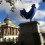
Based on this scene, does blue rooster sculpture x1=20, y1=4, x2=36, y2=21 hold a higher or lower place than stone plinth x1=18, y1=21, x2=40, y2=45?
higher

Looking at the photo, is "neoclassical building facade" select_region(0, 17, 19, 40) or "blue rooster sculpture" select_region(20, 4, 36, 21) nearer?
"blue rooster sculpture" select_region(20, 4, 36, 21)

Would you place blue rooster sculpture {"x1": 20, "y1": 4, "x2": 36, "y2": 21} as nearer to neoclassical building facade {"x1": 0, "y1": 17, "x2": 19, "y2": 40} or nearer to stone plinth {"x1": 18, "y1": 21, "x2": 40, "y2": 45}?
stone plinth {"x1": 18, "y1": 21, "x2": 40, "y2": 45}

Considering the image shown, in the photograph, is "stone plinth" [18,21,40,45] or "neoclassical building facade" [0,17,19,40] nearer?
"stone plinth" [18,21,40,45]

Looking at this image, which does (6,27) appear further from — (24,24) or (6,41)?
(24,24)

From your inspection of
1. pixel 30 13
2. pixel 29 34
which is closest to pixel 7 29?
pixel 29 34


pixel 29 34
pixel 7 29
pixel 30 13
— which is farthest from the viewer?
pixel 7 29

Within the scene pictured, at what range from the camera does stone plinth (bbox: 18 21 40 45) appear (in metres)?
10.2

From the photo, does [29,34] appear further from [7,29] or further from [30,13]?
[7,29]

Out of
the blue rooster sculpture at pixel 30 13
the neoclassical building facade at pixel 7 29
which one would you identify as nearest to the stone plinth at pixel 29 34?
the blue rooster sculpture at pixel 30 13

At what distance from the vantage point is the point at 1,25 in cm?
1536

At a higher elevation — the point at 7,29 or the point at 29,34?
the point at 7,29

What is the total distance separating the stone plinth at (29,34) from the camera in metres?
10.2

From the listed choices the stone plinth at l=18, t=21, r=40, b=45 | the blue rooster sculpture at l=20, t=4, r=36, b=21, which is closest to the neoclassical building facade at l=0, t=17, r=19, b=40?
the stone plinth at l=18, t=21, r=40, b=45

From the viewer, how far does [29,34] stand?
10430 millimetres
